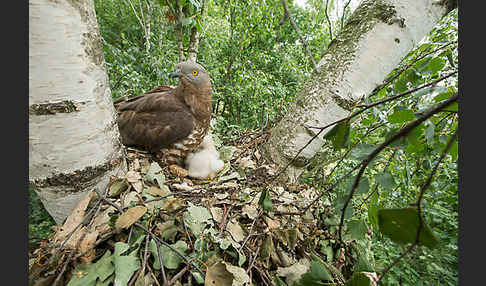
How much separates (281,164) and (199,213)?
22.6 inches

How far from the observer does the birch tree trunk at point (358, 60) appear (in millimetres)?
958

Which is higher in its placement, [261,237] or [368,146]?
[368,146]

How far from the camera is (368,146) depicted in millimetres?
620

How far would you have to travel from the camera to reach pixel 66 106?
72cm

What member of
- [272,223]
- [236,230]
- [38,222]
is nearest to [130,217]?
[236,230]

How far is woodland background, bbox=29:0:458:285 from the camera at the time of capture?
0.91 metres

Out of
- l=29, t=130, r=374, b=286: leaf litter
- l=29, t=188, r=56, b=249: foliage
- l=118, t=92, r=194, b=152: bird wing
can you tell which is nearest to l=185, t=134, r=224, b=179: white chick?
l=118, t=92, r=194, b=152: bird wing

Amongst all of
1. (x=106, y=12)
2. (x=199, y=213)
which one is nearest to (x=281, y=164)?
(x=199, y=213)

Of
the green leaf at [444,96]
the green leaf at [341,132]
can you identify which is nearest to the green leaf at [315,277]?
the green leaf at [341,132]

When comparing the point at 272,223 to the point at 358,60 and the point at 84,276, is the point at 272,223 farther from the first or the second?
the point at 358,60

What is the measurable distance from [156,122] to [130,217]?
964 mm

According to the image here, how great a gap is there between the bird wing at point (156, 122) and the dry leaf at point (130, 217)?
85cm

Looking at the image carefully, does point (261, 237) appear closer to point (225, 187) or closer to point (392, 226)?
point (225, 187)

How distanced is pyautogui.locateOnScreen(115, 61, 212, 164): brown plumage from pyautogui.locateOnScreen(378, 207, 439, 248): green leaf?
1.41 meters
